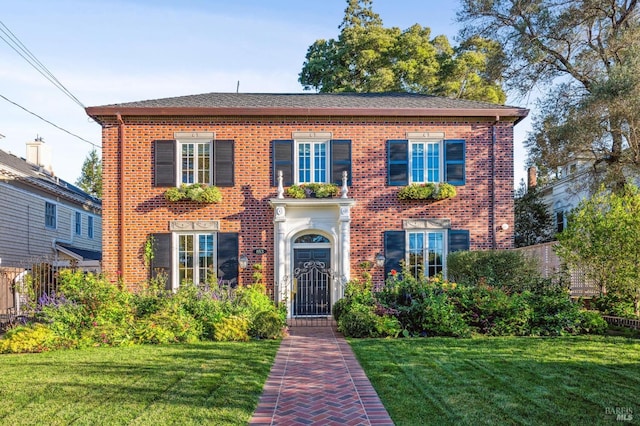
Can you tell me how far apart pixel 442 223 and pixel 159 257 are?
24.8ft

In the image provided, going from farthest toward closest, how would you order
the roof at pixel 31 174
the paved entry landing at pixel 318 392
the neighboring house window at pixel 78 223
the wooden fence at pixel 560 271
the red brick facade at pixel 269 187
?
the neighboring house window at pixel 78 223, the roof at pixel 31 174, the red brick facade at pixel 269 187, the wooden fence at pixel 560 271, the paved entry landing at pixel 318 392

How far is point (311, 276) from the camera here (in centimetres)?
1399

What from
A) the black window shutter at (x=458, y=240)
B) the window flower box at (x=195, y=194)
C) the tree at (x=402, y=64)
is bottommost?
the black window shutter at (x=458, y=240)

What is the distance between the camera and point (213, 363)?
789 centimetres

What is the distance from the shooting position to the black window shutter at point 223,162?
14.2 metres

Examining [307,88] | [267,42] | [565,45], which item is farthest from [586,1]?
[307,88]

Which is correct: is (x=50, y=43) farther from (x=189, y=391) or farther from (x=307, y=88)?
(x=307, y=88)

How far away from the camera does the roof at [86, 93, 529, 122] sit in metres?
14.0

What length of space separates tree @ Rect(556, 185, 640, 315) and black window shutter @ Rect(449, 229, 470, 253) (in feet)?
8.78

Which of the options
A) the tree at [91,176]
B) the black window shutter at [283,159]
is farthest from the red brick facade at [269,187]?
the tree at [91,176]

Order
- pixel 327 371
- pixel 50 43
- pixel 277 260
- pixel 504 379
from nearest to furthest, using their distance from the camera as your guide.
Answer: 1. pixel 504 379
2. pixel 327 371
3. pixel 50 43
4. pixel 277 260

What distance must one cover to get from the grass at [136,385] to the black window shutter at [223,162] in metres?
5.78

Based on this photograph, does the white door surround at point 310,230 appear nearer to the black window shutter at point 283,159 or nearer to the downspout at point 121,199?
the black window shutter at point 283,159

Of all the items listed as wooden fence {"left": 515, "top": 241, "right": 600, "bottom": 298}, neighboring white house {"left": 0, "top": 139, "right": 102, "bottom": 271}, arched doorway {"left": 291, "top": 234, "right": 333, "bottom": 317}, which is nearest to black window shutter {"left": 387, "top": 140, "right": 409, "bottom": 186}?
arched doorway {"left": 291, "top": 234, "right": 333, "bottom": 317}
